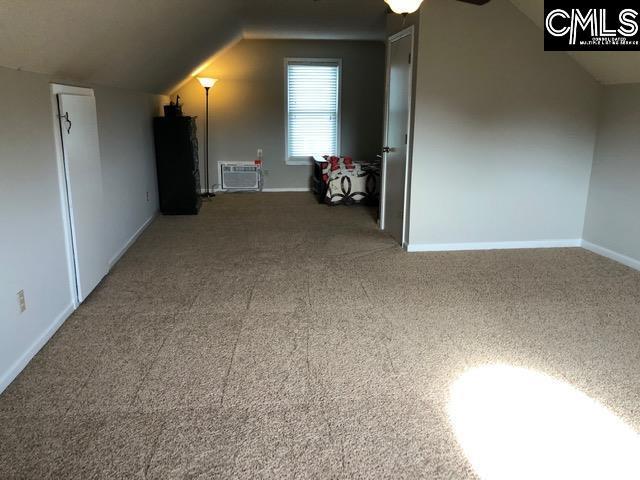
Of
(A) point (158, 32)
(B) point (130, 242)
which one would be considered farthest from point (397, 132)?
(B) point (130, 242)

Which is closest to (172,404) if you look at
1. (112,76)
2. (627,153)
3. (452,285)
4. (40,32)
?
(40,32)

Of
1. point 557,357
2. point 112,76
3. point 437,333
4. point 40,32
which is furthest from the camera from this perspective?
point 112,76

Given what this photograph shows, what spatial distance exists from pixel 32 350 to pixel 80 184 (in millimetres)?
1225

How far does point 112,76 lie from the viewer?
412cm

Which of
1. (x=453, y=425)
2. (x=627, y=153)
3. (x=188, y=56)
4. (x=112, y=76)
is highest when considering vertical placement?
(x=188, y=56)

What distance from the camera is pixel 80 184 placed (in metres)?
3.40

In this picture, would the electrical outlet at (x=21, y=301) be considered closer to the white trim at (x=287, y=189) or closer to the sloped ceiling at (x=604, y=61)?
the sloped ceiling at (x=604, y=61)

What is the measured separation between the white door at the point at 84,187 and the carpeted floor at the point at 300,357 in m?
0.19

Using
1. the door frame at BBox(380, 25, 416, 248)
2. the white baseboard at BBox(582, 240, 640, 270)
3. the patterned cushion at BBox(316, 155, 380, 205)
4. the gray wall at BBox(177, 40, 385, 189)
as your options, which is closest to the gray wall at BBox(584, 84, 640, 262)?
the white baseboard at BBox(582, 240, 640, 270)

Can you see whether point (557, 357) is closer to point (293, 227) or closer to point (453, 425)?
point (453, 425)

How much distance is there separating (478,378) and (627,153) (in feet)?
9.55

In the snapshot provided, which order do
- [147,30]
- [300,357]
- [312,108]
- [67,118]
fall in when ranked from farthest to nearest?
[312,108] < [147,30] < [67,118] < [300,357]

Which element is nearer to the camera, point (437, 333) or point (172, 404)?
point (172, 404)

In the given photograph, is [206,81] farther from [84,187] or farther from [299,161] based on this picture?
[84,187]
